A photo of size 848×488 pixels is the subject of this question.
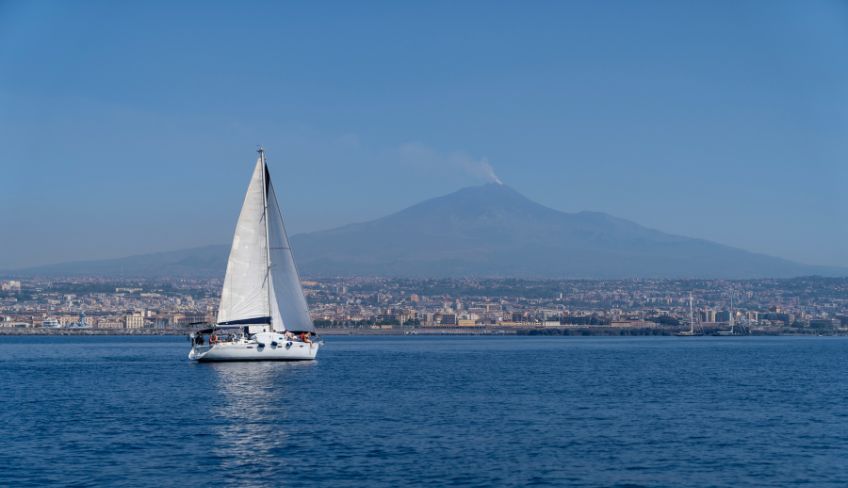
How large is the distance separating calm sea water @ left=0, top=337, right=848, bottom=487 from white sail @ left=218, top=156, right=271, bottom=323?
5559 mm

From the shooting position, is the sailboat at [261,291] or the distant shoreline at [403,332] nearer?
the sailboat at [261,291]

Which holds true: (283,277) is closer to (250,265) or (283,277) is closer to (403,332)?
(250,265)

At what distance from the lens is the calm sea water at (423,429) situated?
80.3ft

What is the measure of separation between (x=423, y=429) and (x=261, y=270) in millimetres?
29336

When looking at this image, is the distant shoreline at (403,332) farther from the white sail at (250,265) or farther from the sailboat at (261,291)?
the white sail at (250,265)

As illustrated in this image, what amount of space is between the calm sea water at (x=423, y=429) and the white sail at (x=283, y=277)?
633 cm

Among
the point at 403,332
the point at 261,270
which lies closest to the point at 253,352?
the point at 261,270

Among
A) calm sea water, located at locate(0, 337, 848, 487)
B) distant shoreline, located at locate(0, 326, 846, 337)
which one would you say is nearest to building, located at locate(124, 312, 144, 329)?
distant shoreline, located at locate(0, 326, 846, 337)

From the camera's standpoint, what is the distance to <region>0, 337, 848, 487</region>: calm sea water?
80.3 feet

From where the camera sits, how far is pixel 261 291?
58.7 m

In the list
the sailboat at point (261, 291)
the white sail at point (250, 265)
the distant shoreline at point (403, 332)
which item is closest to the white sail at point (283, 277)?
the sailboat at point (261, 291)

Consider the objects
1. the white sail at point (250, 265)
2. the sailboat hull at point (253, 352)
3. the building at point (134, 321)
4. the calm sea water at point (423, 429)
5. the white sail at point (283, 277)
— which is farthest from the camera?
the building at point (134, 321)

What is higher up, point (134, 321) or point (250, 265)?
point (250, 265)

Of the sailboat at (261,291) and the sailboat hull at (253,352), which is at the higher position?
the sailboat at (261,291)
